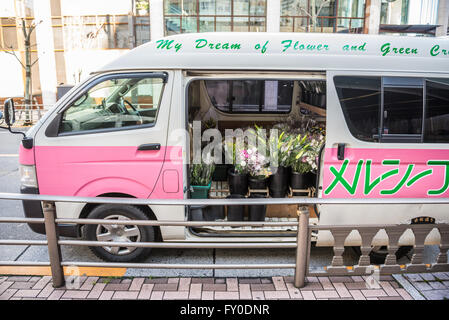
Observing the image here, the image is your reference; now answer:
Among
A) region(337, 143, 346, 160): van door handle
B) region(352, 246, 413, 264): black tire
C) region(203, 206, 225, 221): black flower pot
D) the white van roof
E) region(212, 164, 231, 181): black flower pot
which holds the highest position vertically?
the white van roof

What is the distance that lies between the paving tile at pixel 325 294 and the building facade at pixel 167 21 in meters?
18.8

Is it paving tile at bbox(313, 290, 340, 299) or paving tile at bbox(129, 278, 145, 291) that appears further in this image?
paving tile at bbox(129, 278, 145, 291)

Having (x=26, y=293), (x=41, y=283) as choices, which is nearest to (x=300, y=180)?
(x=41, y=283)

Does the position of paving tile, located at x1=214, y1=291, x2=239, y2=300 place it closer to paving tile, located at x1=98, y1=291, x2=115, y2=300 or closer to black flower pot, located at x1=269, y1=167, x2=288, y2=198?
paving tile, located at x1=98, y1=291, x2=115, y2=300

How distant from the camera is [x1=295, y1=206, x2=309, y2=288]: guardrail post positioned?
309 cm

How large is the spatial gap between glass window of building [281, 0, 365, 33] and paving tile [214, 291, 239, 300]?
19.1 metres

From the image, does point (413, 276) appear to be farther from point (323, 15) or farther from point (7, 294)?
point (323, 15)

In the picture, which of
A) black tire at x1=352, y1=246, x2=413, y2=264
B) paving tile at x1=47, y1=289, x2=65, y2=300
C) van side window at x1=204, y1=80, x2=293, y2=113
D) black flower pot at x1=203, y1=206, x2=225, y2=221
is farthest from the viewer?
van side window at x1=204, y1=80, x2=293, y2=113

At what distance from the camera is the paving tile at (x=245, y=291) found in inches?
125

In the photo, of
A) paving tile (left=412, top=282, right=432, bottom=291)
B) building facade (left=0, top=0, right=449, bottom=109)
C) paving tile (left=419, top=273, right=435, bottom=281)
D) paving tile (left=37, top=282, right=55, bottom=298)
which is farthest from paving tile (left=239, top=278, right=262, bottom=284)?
building facade (left=0, top=0, right=449, bottom=109)

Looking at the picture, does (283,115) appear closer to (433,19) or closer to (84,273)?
(84,273)

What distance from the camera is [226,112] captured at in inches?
253

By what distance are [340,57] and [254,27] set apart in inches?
706
